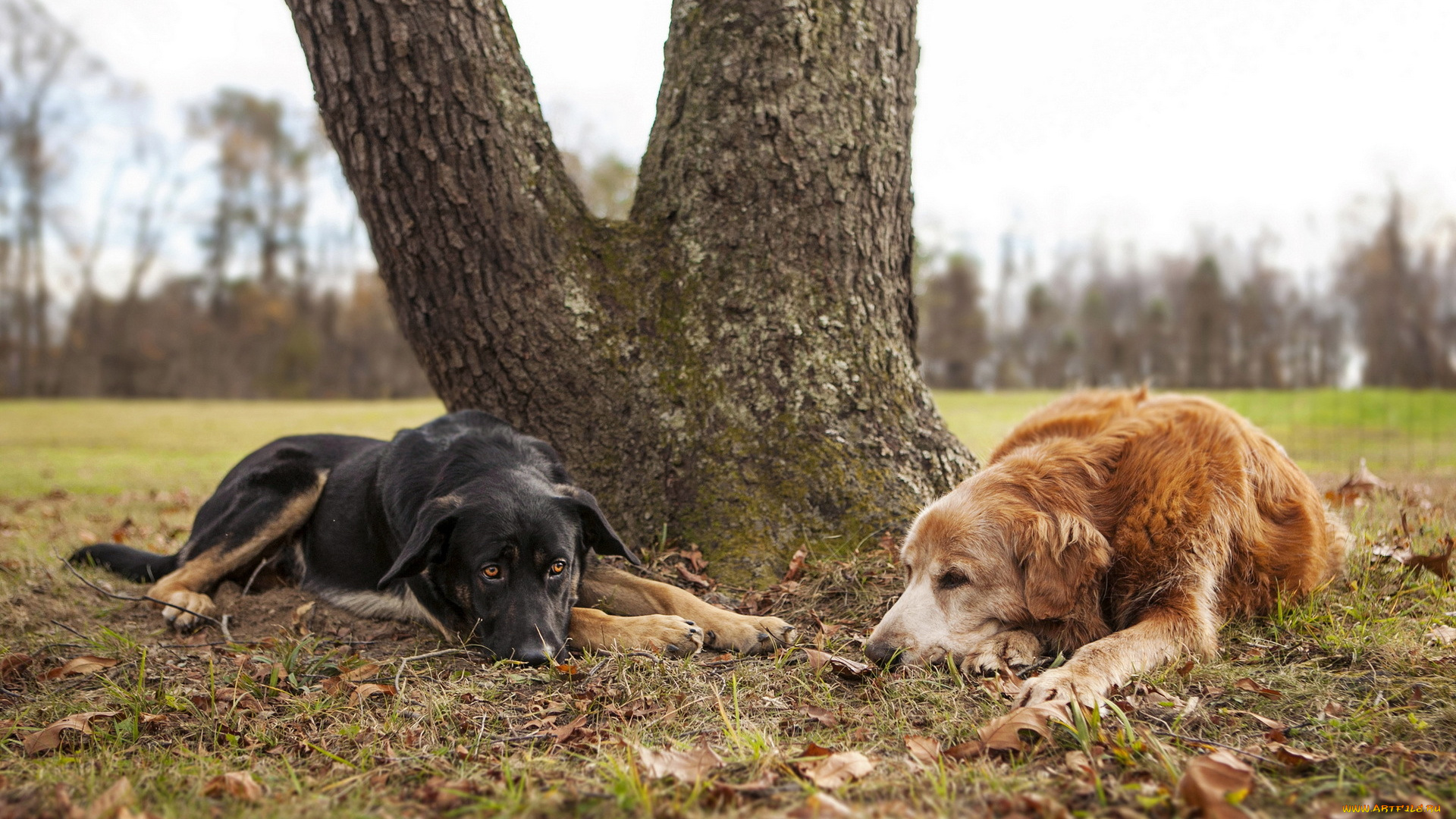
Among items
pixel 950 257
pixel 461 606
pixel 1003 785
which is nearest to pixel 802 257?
pixel 461 606

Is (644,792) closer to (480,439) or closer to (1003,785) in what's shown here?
(1003,785)

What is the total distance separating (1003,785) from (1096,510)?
61.8 inches

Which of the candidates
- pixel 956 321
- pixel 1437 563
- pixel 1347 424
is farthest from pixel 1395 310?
pixel 1437 563

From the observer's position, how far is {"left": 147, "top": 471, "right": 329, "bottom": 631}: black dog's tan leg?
3.80 m

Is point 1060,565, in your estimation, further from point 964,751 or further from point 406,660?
point 406,660

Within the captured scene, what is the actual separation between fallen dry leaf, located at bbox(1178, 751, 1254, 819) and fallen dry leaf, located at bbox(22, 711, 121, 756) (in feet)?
9.60

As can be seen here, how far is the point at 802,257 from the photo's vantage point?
4152mm

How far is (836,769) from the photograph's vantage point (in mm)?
2000

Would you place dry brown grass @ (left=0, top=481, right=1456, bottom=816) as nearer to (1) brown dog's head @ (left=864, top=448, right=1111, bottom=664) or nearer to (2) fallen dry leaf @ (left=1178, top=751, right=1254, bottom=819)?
(2) fallen dry leaf @ (left=1178, top=751, right=1254, bottom=819)

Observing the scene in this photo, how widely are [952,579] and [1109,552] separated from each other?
58 cm

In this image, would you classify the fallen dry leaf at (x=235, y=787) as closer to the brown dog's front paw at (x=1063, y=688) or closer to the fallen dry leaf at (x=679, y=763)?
the fallen dry leaf at (x=679, y=763)

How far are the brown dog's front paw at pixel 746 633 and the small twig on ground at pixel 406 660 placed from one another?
37.3 inches

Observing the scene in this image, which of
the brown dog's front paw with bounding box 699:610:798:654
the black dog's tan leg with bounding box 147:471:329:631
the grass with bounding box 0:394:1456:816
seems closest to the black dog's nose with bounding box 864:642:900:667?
the grass with bounding box 0:394:1456:816

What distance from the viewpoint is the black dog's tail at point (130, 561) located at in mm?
4496
